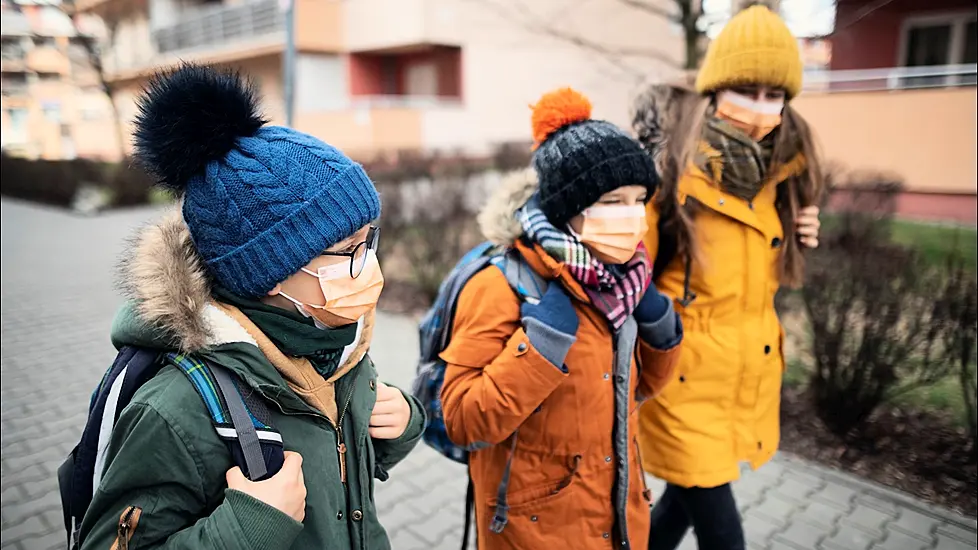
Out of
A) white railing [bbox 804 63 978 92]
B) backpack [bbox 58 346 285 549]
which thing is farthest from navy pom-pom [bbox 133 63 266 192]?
white railing [bbox 804 63 978 92]

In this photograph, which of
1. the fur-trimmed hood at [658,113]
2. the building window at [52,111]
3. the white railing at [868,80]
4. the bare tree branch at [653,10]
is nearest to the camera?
the fur-trimmed hood at [658,113]

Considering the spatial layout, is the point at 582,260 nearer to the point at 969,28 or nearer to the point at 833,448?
the point at 833,448

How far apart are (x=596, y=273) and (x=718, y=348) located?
0.72 meters

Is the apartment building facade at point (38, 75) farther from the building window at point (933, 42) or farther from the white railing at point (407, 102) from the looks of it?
the white railing at point (407, 102)

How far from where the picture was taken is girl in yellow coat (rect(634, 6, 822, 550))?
2.42 m

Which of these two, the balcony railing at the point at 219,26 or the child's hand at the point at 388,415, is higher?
the balcony railing at the point at 219,26

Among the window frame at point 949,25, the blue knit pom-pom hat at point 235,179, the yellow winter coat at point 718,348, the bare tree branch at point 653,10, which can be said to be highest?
the window frame at point 949,25

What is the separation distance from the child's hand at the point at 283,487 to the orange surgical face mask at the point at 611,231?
3.56 ft

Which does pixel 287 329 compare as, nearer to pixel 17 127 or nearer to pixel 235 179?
pixel 235 179

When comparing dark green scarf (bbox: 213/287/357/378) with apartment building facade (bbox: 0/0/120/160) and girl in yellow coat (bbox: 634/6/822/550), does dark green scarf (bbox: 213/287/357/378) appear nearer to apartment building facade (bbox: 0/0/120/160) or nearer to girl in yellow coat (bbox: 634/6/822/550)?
girl in yellow coat (bbox: 634/6/822/550)

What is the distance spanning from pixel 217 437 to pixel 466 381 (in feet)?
2.67

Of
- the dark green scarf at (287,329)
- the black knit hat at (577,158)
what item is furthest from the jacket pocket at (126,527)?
the black knit hat at (577,158)

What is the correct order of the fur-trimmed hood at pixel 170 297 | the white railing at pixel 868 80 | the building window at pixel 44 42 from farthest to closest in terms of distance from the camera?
the white railing at pixel 868 80 → the building window at pixel 44 42 → the fur-trimmed hood at pixel 170 297

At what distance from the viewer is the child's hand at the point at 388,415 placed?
65.7 inches
